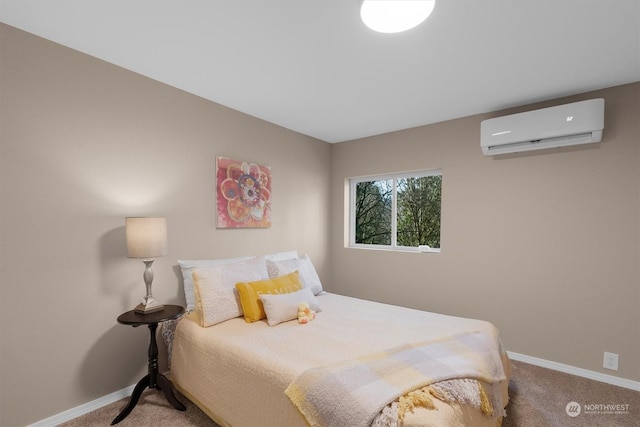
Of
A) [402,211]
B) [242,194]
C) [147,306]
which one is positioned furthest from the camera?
[402,211]

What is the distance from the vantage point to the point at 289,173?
360 cm

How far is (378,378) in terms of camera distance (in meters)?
1.41

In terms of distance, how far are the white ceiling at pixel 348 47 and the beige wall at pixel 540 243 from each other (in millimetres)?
544

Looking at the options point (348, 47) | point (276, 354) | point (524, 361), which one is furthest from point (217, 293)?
point (524, 361)

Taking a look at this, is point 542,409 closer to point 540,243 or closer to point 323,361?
point 540,243

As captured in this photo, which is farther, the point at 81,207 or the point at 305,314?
the point at 305,314

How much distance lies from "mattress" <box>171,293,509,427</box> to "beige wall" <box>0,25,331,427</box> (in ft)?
1.76

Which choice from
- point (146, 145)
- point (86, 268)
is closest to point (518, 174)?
point (146, 145)

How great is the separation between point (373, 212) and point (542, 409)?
8.40ft

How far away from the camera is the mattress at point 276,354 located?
1511mm

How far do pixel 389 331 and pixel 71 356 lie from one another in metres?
2.12

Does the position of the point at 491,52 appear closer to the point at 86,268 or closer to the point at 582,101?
the point at 582,101

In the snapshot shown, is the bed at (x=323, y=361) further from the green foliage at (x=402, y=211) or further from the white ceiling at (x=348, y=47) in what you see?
the white ceiling at (x=348, y=47)

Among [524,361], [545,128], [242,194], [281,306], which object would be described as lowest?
[524,361]
